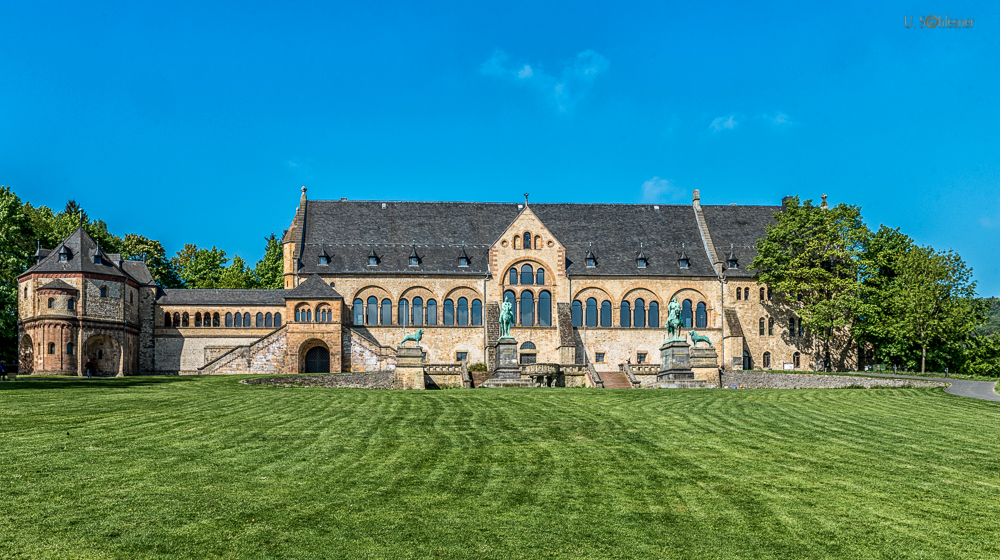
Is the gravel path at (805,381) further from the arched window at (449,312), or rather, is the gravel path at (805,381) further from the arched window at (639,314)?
the arched window at (449,312)

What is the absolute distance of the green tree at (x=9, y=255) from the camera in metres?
47.7

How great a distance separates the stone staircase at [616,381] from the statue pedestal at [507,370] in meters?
6.13

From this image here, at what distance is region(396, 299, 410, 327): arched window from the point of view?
60.4 m

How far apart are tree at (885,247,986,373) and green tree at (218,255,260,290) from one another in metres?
58.2

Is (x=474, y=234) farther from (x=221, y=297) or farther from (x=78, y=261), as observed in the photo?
(x=78, y=261)

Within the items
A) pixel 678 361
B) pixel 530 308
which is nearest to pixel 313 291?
pixel 530 308

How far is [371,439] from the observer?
16.5 meters

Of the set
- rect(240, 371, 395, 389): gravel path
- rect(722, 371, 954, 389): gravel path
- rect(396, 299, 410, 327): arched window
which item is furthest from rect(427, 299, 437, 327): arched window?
rect(722, 371, 954, 389): gravel path

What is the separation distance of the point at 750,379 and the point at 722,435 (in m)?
36.4

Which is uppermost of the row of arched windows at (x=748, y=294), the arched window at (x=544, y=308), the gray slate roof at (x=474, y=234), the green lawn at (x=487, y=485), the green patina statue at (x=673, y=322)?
the gray slate roof at (x=474, y=234)

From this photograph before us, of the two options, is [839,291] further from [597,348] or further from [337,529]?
[337,529]

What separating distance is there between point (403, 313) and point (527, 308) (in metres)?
9.76

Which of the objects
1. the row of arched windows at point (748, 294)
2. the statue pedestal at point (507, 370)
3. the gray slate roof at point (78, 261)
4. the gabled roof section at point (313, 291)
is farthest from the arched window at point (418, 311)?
the row of arched windows at point (748, 294)

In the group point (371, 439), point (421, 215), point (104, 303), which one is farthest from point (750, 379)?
point (104, 303)
